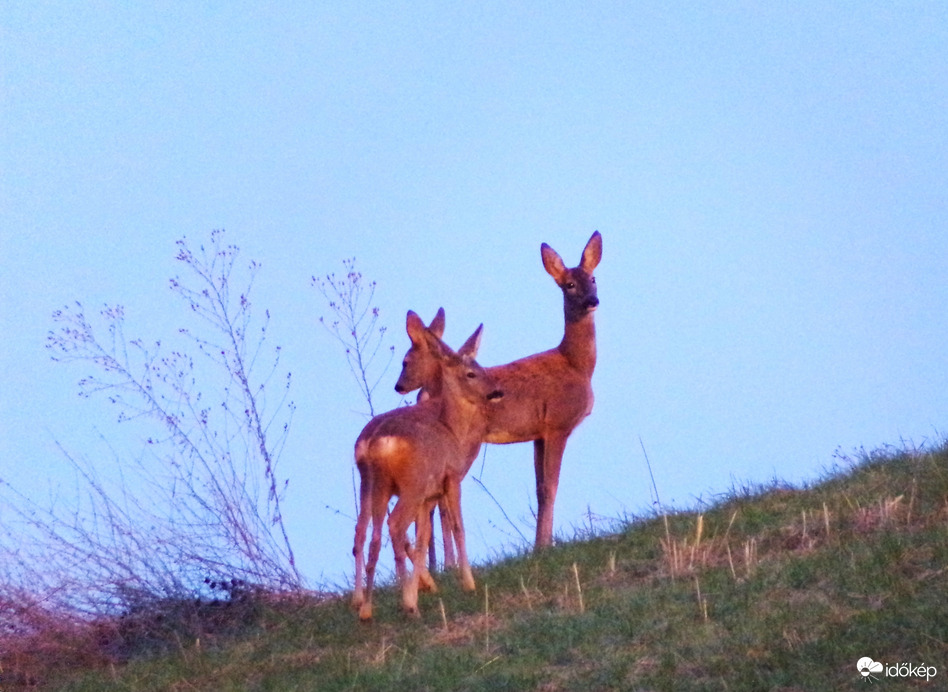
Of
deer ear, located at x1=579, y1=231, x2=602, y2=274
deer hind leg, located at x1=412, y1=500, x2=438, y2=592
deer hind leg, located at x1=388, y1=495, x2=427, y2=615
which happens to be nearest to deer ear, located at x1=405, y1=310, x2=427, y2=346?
deer ear, located at x1=579, y1=231, x2=602, y2=274

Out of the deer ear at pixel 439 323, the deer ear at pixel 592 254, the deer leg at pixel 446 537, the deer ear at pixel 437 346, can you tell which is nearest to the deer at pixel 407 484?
the deer ear at pixel 437 346

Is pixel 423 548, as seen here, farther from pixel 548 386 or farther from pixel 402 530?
pixel 548 386

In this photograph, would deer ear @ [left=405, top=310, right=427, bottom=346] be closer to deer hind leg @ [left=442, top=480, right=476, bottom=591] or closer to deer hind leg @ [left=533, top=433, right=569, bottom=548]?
deer hind leg @ [left=533, top=433, right=569, bottom=548]

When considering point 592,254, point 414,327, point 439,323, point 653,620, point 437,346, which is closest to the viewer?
point 653,620

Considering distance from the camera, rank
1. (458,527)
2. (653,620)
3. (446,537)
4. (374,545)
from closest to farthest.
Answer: (653,620)
(374,545)
(458,527)
(446,537)

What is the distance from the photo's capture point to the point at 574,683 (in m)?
6.79

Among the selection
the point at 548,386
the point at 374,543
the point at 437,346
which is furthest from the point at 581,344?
the point at 374,543

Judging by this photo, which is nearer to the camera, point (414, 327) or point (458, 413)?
point (458, 413)

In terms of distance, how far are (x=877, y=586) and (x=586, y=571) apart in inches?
91.0

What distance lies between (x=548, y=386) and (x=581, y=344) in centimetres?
75

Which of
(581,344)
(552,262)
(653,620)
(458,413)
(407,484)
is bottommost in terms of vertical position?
(653,620)

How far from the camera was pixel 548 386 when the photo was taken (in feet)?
43.0

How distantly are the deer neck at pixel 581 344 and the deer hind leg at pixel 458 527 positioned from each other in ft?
12.1

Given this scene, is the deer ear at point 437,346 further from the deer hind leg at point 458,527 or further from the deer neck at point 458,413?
the deer hind leg at point 458,527
